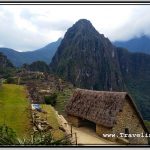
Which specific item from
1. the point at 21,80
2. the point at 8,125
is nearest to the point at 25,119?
the point at 8,125

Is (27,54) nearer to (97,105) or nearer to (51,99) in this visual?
(51,99)

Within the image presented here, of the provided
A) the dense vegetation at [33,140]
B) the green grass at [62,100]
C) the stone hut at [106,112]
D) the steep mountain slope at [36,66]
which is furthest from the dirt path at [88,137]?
the steep mountain slope at [36,66]

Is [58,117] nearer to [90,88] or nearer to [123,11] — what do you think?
[90,88]

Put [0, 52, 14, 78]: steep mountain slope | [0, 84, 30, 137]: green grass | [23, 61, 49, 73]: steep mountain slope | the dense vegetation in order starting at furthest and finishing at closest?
1. [23, 61, 49, 73]: steep mountain slope
2. [0, 52, 14, 78]: steep mountain slope
3. [0, 84, 30, 137]: green grass
4. the dense vegetation

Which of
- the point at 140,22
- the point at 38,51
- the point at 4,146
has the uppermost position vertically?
the point at 140,22

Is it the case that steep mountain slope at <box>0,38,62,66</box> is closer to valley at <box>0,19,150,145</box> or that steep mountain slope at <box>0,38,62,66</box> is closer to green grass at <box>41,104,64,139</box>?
valley at <box>0,19,150,145</box>

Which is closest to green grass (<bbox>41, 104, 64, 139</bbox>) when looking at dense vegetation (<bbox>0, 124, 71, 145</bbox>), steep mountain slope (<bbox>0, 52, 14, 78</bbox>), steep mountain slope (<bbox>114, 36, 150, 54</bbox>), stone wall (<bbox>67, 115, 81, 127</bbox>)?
stone wall (<bbox>67, 115, 81, 127</bbox>)
